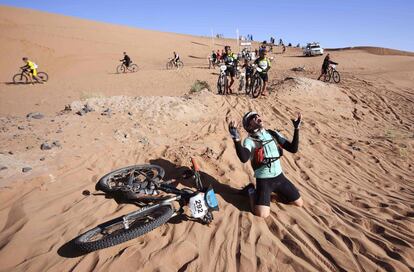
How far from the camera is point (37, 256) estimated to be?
11.1 ft

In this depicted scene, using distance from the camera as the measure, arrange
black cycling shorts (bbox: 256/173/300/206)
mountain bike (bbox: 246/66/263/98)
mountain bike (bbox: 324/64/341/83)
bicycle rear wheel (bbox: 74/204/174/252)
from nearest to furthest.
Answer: bicycle rear wheel (bbox: 74/204/174/252), black cycling shorts (bbox: 256/173/300/206), mountain bike (bbox: 246/66/263/98), mountain bike (bbox: 324/64/341/83)

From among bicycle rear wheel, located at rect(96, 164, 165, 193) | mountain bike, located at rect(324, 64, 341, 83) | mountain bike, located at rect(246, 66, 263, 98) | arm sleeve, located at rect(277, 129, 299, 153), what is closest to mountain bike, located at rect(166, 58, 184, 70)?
mountain bike, located at rect(324, 64, 341, 83)

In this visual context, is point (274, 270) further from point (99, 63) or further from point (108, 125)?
point (99, 63)

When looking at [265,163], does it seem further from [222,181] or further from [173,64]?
[173,64]

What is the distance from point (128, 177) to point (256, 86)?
6.97 meters

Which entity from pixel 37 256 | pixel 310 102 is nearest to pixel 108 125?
pixel 37 256

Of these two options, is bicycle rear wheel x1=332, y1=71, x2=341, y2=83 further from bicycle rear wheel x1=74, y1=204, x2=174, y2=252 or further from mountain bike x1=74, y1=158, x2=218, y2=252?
bicycle rear wheel x1=74, y1=204, x2=174, y2=252

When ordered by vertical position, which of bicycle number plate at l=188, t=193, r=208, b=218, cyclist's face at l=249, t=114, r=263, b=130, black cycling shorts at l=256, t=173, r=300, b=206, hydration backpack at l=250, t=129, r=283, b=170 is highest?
cyclist's face at l=249, t=114, r=263, b=130

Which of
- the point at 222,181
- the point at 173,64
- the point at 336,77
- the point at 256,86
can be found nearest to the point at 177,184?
the point at 222,181

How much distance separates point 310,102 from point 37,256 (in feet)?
30.5

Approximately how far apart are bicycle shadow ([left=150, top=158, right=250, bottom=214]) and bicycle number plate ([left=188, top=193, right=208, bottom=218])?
870 mm

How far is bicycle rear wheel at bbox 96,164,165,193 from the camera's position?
4.55 meters

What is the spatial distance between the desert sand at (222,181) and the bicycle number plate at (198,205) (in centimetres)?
28

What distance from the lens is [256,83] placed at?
10914mm
